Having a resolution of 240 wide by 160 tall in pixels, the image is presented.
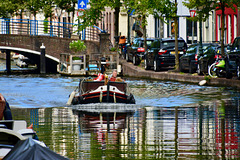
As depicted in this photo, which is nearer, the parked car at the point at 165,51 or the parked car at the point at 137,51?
the parked car at the point at 165,51

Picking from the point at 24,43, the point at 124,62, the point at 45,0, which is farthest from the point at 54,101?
the point at 45,0

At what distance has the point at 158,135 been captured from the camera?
14055 millimetres

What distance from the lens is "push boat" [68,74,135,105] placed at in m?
23.4

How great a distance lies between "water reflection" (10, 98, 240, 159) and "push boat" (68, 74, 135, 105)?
1067 millimetres

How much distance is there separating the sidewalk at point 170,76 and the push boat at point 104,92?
6.72 m

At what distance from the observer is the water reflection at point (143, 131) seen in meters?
11.5

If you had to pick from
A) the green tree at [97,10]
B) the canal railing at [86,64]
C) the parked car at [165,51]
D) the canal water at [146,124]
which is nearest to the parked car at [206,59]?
the canal water at [146,124]

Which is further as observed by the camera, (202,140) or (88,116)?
(88,116)

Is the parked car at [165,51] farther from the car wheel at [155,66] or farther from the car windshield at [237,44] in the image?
the car windshield at [237,44]

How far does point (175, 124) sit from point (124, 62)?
3173 centimetres

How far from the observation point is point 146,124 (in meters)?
16.7

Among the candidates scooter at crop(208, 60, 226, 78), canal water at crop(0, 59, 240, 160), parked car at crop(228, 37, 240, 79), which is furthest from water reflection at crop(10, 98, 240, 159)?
scooter at crop(208, 60, 226, 78)

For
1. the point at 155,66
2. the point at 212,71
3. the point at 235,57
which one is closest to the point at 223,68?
the point at 212,71

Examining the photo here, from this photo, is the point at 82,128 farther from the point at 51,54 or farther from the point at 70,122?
the point at 51,54
